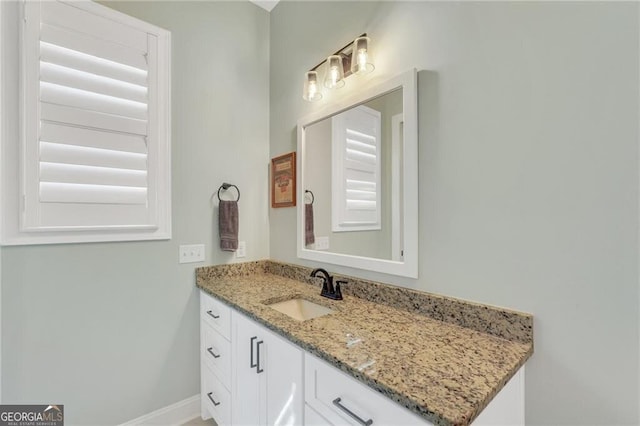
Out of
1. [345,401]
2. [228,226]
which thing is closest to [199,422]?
[228,226]

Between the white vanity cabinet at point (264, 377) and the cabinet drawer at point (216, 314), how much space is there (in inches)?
3.3

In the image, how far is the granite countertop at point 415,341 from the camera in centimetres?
72

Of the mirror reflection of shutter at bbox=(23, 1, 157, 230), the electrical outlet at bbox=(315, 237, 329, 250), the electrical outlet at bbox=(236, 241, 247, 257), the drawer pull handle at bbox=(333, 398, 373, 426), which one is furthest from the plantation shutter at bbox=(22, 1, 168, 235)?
the drawer pull handle at bbox=(333, 398, 373, 426)

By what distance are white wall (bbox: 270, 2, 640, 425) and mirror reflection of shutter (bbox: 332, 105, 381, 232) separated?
0.91 feet

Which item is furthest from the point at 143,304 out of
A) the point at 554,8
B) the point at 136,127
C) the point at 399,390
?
the point at 554,8

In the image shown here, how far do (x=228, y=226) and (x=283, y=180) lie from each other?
1.68 feet

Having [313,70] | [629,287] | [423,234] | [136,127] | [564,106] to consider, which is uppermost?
[313,70]

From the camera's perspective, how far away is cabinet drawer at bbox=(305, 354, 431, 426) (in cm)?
76

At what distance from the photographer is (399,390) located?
73 centimetres

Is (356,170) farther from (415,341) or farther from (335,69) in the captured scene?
(415,341)

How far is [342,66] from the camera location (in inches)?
63.5

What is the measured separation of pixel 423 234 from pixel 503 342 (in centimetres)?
49

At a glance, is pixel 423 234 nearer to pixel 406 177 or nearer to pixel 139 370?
pixel 406 177

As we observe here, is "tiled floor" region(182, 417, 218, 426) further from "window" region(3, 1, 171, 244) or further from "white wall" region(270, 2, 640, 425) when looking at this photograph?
"white wall" region(270, 2, 640, 425)
